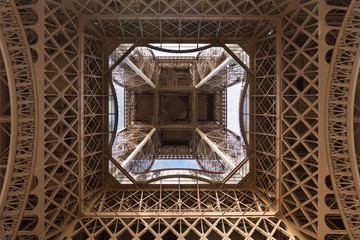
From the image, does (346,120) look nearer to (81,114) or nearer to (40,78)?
(81,114)

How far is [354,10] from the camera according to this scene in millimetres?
7691

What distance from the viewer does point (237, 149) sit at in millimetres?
16781

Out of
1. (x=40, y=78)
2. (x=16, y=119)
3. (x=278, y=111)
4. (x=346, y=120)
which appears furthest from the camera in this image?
(x=278, y=111)

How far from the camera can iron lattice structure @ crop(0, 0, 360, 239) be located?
27.3 ft

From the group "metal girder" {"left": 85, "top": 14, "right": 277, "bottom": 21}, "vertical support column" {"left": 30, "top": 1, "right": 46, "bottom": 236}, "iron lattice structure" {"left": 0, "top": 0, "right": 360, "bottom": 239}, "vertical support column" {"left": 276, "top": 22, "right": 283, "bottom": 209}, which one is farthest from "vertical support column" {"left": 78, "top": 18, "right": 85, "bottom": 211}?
"vertical support column" {"left": 276, "top": 22, "right": 283, "bottom": 209}

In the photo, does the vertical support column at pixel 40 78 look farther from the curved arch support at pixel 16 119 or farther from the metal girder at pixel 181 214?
the metal girder at pixel 181 214

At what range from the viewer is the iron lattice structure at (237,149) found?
27.3 ft


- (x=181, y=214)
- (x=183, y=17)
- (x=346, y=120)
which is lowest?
(x=181, y=214)

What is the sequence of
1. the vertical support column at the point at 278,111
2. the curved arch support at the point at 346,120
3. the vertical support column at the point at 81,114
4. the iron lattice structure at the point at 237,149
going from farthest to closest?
the vertical support column at the point at 278,111 < the vertical support column at the point at 81,114 < the iron lattice structure at the point at 237,149 < the curved arch support at the point at 346,120

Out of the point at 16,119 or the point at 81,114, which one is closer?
the point at 16,119

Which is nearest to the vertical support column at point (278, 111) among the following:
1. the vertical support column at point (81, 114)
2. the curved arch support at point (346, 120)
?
the curved arch support at point (346, 120)

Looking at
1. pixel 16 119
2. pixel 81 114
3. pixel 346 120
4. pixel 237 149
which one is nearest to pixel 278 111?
pixel 346 120

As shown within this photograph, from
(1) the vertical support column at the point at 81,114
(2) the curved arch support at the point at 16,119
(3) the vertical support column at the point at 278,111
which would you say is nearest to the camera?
(2) the curved arch support at the point at 16,119

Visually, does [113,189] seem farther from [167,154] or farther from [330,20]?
[330,20]
